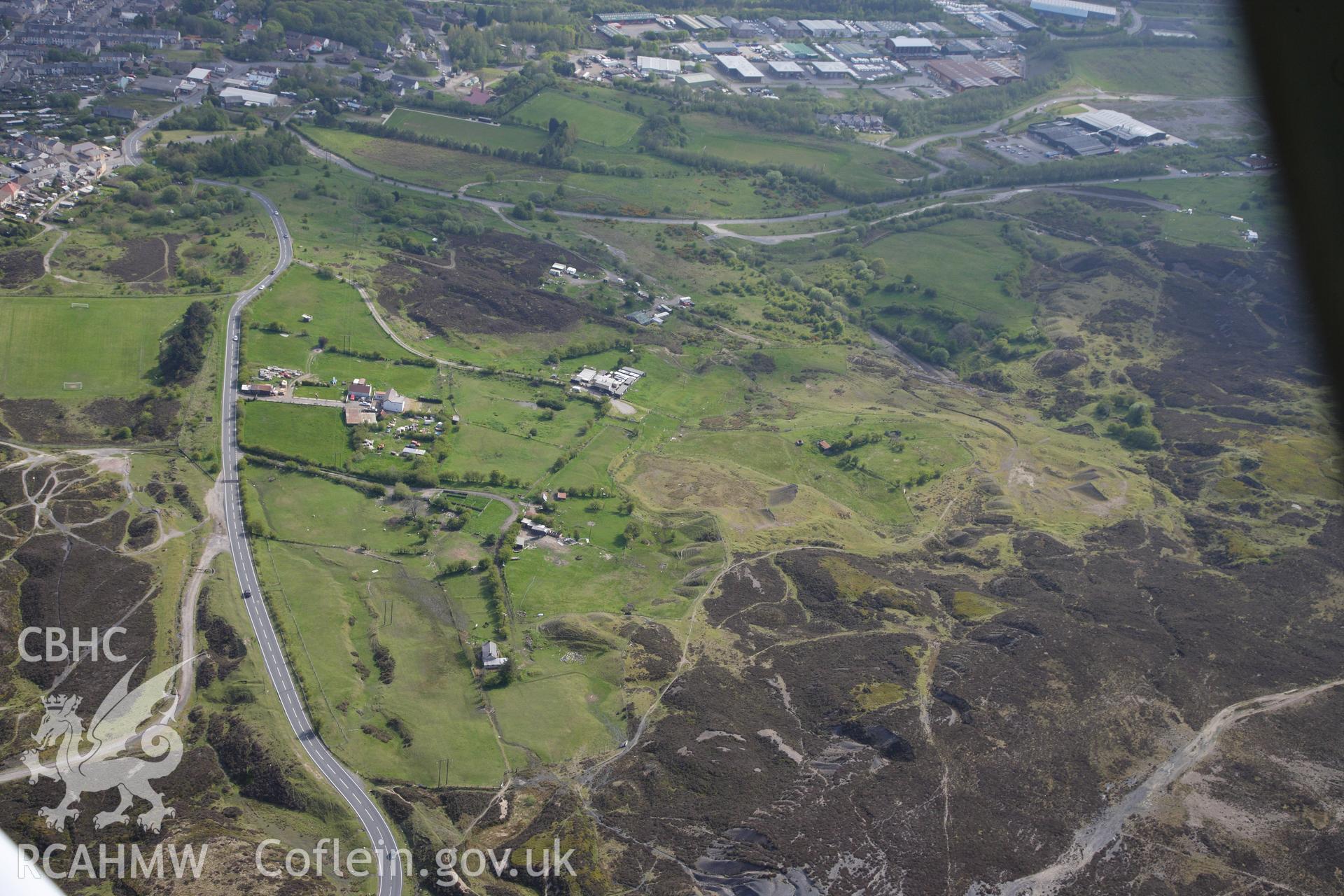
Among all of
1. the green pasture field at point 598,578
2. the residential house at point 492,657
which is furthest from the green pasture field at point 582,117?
the residential house at point 492,657

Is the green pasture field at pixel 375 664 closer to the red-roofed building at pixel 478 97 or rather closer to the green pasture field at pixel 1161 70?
the red-roofed building at pixel 478 97

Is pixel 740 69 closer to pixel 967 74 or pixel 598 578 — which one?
pixel 967 74

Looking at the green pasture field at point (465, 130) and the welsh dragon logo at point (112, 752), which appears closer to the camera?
the welsh dragon logo at point (112, 752)

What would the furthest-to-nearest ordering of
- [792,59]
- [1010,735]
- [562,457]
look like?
[792,59]
[562,457]
[1010,735]

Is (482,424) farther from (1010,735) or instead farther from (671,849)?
(1010,735)

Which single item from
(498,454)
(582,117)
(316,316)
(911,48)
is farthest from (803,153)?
(498,454)

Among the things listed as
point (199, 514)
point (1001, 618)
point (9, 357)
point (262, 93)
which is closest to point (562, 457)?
point (199, 514)

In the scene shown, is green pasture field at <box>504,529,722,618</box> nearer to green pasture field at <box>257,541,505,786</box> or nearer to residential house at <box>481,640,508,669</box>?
residential house at <box>481,640,508,669</box>
